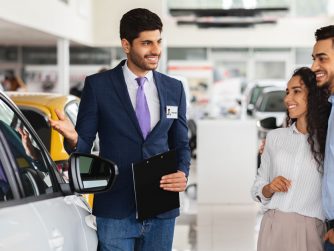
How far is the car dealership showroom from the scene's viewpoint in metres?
3.08

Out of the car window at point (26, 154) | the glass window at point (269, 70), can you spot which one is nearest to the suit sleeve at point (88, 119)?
the car window at point (26, 154)

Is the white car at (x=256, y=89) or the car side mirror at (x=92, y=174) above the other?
the car side mirror at (x=92, y=174)

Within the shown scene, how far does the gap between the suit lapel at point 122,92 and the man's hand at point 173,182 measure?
222mm

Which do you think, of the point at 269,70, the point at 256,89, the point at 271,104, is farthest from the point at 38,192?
the point at 269,70

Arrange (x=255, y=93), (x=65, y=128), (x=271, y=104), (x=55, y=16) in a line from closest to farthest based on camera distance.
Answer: (x=65, y=128) → (x=55, y=16) → (x=271, y=104) → (x=255, y=93)

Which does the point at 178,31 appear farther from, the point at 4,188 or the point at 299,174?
the point at 4,188

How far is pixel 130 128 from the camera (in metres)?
3.83

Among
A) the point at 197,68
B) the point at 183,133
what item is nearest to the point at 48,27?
the point at 197,68

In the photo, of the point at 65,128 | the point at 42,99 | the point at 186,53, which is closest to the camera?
the point at 65,128

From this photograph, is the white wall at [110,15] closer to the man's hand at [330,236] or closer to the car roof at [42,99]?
the car roof at [42,99]

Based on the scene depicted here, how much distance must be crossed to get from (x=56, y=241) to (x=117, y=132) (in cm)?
116

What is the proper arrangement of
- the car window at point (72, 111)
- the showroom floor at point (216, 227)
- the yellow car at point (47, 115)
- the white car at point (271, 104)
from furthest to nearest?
1. the white car at point (271, 104)
2. the showroom floor at point (216, 227)
3. the car window at point (72, 111)
4. the yellow car at point (47, 115)

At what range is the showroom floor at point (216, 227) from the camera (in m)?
9.08

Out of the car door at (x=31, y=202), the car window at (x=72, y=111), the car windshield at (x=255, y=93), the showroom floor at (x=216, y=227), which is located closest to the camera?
the car door at (x=31, y=202)
